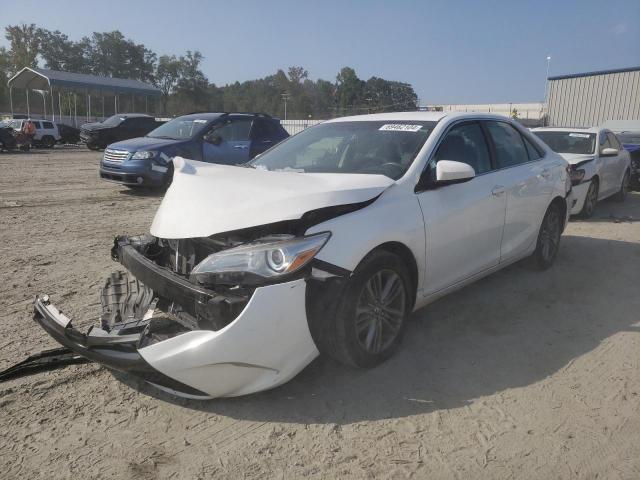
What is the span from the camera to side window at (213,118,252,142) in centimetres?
1067

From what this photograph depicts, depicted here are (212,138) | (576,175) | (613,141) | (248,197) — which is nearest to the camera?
(248,197)

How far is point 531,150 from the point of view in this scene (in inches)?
200

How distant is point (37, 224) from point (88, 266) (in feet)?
8.98

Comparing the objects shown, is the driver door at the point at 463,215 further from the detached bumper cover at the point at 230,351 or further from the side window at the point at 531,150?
the detached bumper cover at the point at 230,351

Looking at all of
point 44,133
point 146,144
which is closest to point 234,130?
point 146,144

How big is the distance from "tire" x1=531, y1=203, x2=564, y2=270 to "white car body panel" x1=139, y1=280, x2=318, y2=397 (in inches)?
133

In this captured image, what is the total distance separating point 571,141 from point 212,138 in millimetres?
6776

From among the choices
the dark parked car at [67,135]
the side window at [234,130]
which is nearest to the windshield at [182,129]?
the side window at [234,130]

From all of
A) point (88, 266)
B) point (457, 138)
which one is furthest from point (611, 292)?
point (88, 266)

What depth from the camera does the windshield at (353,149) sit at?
12.0ft

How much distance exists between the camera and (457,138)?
4.01 m

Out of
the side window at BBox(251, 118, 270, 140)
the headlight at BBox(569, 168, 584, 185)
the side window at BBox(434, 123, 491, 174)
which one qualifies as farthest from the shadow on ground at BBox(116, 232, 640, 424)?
the side window at BBox(251, 118, 270, 140)

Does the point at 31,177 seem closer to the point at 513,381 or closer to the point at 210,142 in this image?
the point at 210,142

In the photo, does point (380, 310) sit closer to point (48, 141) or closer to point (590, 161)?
point (590, 161)
